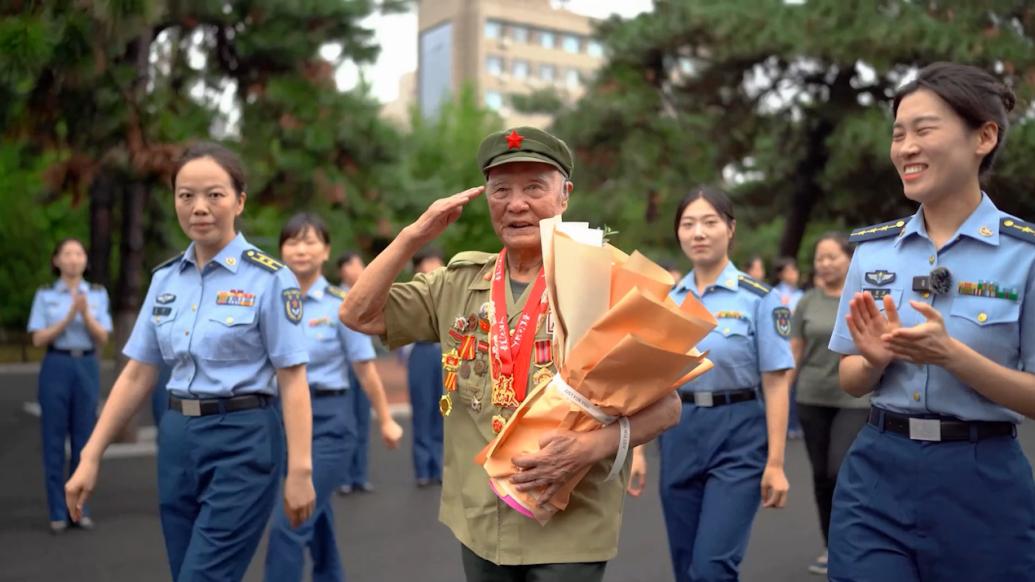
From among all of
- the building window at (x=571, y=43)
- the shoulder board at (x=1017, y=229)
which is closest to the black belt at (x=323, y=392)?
the shoulder board at (x=1017, y=229)

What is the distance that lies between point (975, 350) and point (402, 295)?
5.54 ft

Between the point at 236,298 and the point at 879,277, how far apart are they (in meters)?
2.29

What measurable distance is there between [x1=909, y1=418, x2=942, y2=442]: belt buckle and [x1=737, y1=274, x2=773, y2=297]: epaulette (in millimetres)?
2071

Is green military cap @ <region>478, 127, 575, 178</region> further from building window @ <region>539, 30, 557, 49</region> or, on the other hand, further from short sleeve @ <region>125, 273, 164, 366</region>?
building window @ <region>539, 30, 557, 49</region>

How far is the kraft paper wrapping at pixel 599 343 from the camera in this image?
2.68 metres

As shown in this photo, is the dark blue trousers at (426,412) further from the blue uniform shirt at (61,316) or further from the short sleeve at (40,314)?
the short sleeve at (40,314)

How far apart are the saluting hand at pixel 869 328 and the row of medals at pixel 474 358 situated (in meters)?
0.87

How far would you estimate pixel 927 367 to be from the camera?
3053 mm

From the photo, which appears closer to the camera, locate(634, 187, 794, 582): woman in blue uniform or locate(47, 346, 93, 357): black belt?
locate(634, 187, 794, 582): woman in blue uniform

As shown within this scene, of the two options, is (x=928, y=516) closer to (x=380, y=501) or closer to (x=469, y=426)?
(x=469, y=426)

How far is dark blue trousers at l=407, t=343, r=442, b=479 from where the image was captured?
35.0 feet

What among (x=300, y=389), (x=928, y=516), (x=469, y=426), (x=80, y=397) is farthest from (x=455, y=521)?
(x=80, y=397)

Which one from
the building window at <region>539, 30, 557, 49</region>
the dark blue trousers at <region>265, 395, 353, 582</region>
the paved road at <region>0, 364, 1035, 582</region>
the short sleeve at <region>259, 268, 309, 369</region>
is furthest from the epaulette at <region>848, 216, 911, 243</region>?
the building window at <region>539, 30, 557, 49</region>

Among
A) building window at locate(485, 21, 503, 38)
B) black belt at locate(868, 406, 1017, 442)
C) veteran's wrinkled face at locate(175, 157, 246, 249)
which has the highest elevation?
building window at locate(485, 21, 503, 38)
